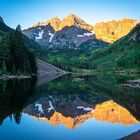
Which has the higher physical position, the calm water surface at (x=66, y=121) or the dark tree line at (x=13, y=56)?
the dark tree line at (x=13, y=56)

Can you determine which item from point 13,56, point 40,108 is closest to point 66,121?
point 40,108

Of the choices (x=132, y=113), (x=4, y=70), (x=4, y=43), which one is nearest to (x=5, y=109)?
(x=132, y=113)

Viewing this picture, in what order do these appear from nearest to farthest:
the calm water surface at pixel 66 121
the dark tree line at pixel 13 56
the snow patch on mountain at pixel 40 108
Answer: the calm water surface at pixel 66 121 → the snow patch on mountain at pixel 40 108 → the dark tree line at pixel 13 56

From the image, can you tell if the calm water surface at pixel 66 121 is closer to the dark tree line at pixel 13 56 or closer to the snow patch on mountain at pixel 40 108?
the snow patch on mountain at pixel 40 108

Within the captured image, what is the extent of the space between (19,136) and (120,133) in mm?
12411

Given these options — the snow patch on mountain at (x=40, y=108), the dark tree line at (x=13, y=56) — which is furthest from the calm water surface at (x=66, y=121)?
the dark tree line at (x=13, y=56)

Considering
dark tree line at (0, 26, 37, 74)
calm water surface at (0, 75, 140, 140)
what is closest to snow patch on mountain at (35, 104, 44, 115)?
calm water surface at (0, 75, 140, 140)

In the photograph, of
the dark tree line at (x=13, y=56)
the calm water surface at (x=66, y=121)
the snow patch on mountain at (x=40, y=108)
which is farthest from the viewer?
the dark tree line at (x=13, y=56)

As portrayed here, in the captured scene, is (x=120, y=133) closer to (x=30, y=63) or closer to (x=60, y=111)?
(x=60, y=111)

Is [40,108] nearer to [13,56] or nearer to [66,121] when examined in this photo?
[66,121]

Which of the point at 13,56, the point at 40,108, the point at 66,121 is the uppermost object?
the point at 13,56

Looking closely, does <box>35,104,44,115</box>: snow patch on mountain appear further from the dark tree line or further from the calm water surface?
the dark tree line

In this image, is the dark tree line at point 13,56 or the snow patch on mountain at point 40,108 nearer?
the snow patch on mountain at point 40,108

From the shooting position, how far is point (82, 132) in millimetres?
43938
